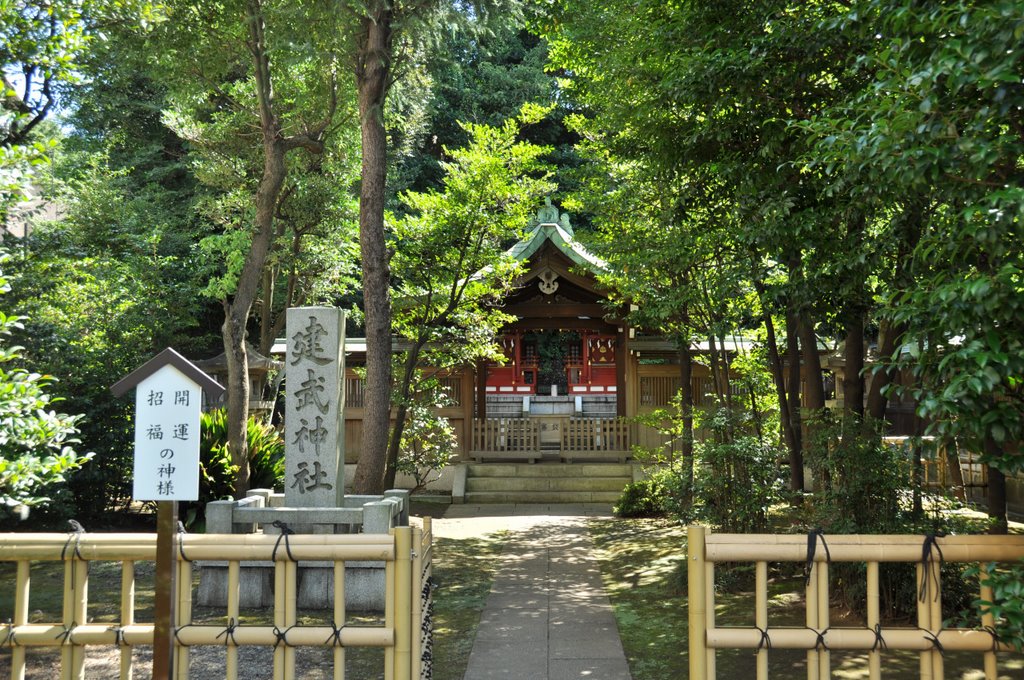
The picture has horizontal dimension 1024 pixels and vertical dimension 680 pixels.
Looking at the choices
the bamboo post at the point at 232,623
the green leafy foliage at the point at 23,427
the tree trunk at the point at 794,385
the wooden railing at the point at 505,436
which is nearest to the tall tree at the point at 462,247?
the wooden railing at the point at 505,436

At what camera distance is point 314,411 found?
8.48 meters

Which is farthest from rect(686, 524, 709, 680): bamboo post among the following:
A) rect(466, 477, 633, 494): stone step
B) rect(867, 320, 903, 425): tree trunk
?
rect(466, 477, 633, 494): stone step

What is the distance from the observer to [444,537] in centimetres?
1170

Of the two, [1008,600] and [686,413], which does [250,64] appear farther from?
[1008,600]

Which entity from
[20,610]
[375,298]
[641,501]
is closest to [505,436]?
[641,501]

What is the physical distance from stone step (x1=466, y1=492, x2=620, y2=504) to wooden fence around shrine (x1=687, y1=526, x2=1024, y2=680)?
11.7 metres

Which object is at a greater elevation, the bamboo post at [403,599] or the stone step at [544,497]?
the bamboo post at [403,599]

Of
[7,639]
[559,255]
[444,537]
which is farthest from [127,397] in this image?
[559,255]

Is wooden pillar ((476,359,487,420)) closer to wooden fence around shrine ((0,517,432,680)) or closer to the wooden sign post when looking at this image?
wooden fence around shrine ((0,517,432,680))

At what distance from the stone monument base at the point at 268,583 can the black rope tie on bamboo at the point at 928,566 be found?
5.14 metres

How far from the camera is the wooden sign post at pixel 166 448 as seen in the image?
13.3 feet

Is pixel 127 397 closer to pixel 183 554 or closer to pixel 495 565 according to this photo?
pixel 495 565

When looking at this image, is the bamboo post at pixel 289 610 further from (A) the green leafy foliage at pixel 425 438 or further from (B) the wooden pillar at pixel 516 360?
(B) the wooden pillar at pixel 516 360

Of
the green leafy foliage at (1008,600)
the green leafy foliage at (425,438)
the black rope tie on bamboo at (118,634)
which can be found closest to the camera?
the green leafy foliage at (1008,600)
